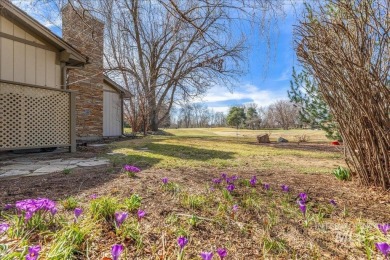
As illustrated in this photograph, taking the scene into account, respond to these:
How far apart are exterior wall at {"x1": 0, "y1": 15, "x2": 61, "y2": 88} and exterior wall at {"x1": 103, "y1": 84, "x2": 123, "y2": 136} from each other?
5.56 metres

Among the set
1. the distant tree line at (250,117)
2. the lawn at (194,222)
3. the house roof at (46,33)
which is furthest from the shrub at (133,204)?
the distant tree line at (250,117)

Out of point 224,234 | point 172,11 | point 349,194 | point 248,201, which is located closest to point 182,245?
point 224,234

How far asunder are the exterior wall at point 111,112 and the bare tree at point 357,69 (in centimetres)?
1052

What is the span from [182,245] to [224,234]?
475mm

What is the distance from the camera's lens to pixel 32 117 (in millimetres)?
5043

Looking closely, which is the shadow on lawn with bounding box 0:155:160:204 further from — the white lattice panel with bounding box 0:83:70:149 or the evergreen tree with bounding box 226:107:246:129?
the evergreen tree with bounding box 226:107:246:129

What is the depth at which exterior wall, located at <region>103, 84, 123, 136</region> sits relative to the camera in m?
11.6

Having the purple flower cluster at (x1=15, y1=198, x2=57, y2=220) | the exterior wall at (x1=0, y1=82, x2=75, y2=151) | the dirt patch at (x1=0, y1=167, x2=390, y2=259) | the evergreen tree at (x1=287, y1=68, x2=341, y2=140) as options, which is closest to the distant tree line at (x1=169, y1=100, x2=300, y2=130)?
the evergreen tree at (x1=287, y1=68, x2=341, y2=140)

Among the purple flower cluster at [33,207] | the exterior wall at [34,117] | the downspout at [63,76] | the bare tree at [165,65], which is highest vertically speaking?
the bare tree at [165,65]

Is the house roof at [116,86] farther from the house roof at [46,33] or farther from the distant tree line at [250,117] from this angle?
the distant tree line at [250,117]

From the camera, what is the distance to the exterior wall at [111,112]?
1159cm

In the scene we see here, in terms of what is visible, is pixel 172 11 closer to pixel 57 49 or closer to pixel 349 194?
pixel 349 194

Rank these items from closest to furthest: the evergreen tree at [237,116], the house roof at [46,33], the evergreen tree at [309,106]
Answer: the house roof at [46,33] < the evergreen tree at [309,106] < the evergreen tree at [237,116]

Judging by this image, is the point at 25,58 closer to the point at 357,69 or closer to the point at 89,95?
the point at 89,95
